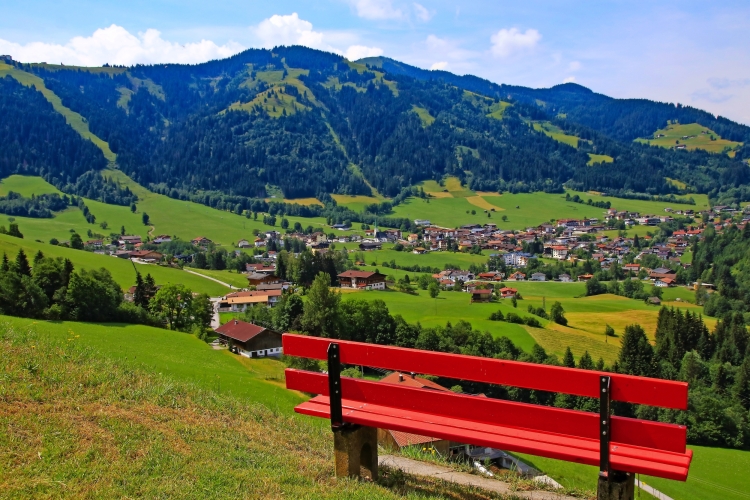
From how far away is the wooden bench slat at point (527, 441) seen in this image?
4.55 meters

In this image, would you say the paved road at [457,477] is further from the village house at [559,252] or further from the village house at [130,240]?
the village house at [559,252]

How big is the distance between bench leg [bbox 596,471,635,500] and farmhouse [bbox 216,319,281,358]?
4394 cm

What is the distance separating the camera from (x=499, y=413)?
5.43 m

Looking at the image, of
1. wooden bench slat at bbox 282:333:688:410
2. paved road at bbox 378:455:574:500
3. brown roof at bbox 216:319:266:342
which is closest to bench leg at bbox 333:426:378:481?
wooden bench slat at bbox 282:333:688:410

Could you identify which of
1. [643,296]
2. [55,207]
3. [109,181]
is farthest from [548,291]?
[109,181]

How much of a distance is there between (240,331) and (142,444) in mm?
45177

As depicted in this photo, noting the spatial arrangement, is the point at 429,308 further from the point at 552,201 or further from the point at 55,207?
the point at 552,201

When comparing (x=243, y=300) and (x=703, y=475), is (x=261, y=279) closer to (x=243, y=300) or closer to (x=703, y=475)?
(x=243, y=300)

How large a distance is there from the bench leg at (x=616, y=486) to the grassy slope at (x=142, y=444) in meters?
1.54

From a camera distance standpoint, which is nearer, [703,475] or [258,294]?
[703,475]

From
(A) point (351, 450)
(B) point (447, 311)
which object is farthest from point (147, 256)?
(A) point (351, 450)

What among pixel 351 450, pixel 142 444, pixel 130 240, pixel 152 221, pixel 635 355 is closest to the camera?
pixel 351 450

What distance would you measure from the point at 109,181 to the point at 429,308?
153436mm

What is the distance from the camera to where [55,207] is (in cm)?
15100
